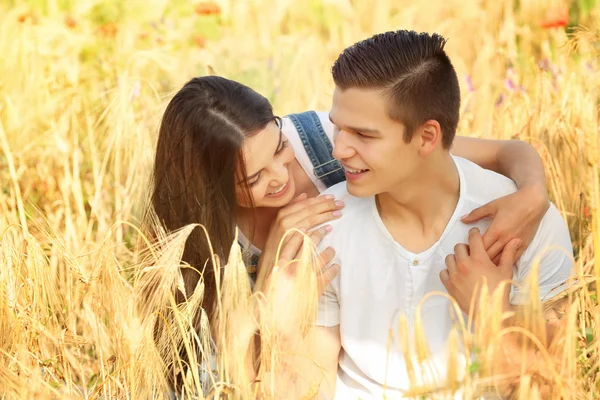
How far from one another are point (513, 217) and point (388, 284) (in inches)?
14.1

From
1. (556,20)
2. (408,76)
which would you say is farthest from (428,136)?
(556,20)

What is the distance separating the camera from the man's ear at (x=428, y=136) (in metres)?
2.01

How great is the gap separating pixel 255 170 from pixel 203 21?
3.20 m

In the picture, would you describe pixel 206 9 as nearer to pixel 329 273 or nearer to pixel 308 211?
pixel 308 211

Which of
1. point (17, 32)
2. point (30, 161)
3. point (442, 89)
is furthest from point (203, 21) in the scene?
point (442, 89)

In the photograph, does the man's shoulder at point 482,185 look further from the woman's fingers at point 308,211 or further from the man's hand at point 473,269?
the woman's fingers at point 308,211

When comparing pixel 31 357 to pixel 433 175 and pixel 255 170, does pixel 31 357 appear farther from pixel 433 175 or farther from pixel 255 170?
pixel 433 175

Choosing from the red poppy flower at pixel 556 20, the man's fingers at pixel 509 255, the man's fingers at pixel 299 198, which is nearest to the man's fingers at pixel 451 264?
the man's fingers at pixel 509 255

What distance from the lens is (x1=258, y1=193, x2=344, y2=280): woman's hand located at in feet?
6.88

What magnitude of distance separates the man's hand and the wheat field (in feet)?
0.56

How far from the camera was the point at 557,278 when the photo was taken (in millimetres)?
2041

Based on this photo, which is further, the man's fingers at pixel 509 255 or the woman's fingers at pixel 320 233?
the woman's fingers at pixel 320 233

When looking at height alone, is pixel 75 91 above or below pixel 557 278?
above

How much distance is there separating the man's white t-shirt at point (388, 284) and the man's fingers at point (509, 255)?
8 cm
